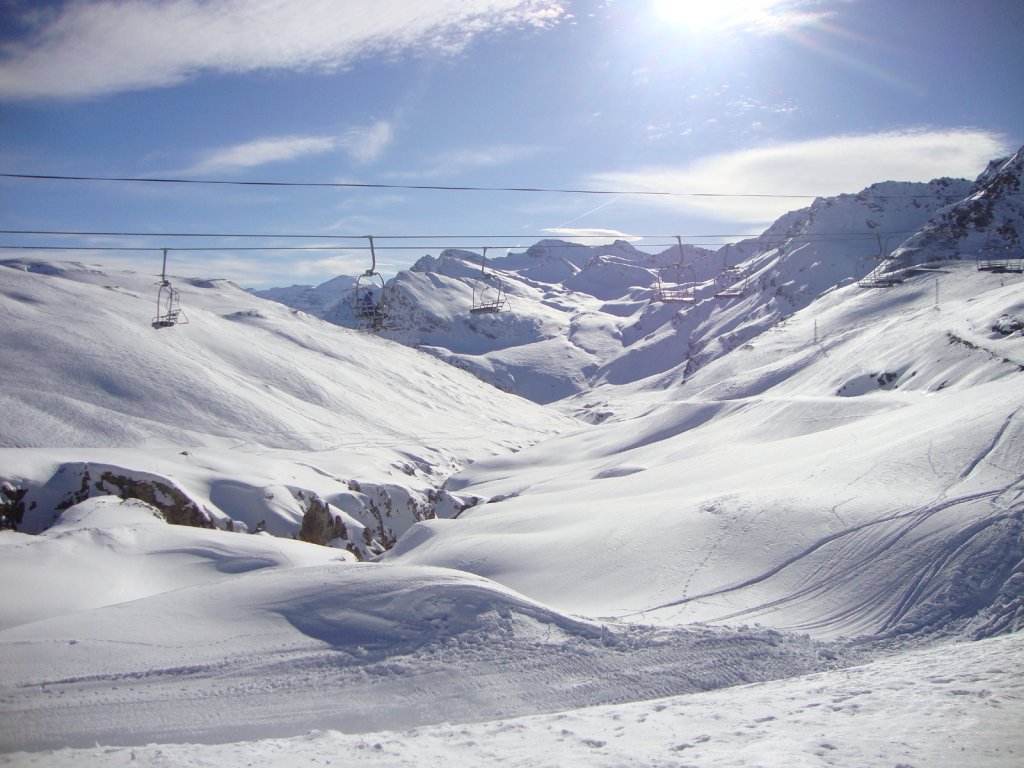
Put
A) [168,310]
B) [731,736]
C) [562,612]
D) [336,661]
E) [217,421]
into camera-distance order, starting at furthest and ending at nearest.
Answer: [168,310] < [217,421] < [562,612] < [336,661] < [731,736]

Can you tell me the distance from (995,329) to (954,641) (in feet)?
113

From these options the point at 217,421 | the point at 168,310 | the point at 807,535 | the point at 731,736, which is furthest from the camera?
the point at 168,310

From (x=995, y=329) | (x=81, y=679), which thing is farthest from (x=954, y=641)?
(x=995, y=329)

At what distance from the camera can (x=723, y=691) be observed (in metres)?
8.41

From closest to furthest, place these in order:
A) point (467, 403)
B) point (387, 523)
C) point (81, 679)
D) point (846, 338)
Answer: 1. point (81, 679)
2. point (387, 523)
3. point (846, 338)
4. point (467, 403)

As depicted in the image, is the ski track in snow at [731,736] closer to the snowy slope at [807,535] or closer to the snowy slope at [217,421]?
the snowy slope at [807,535]

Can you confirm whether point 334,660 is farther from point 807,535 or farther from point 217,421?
point 217,421

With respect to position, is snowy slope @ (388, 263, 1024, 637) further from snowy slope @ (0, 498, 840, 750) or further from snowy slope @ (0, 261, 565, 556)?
snowy slope @ (0, 261, 565, 556)

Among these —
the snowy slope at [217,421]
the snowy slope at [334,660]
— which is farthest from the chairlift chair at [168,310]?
the snowy slope at [334,660]

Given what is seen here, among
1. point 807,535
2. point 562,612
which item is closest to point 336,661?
point 562,612

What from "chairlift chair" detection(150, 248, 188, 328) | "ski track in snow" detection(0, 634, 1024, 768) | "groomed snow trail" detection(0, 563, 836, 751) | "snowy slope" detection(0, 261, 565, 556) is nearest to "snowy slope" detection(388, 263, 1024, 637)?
"groomed snow trail" detection(0, 563, 836, 751)

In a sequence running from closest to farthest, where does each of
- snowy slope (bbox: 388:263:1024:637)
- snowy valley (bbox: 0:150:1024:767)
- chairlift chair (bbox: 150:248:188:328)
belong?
snowy valley (bbox: 0:150:1024:767) → snowy slope (bbox: 388:263:1024:637) → chairlift chair (bbox: 150:248:188:328)

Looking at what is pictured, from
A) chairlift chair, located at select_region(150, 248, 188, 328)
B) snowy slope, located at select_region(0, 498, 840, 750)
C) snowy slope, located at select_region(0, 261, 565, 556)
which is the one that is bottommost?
snowy slope, located at select_region(0, 261, 565, 556)

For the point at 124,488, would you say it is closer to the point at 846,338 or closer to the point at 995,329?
the point at 995,329
